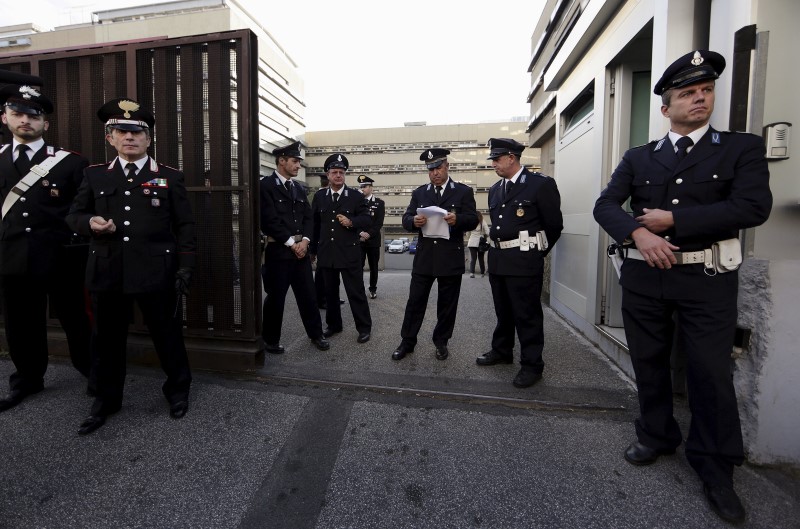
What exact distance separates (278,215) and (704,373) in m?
3.39

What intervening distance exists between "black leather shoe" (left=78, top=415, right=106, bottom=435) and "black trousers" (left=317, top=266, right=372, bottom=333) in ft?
7.58

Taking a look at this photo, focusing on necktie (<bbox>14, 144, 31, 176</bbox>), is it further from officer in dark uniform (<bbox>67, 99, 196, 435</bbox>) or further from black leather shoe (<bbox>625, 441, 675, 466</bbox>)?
black leather shoe (<bbox>625, 441, 675, 466</bbox>)

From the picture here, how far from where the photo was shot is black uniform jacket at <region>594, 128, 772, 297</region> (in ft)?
5.80

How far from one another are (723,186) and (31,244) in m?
4.21

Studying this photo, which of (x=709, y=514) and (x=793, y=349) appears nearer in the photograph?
(x=709, y=514)

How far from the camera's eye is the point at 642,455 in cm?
208

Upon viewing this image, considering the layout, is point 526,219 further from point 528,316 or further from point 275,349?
point 275,349

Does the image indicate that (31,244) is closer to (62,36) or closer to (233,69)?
(233,69)

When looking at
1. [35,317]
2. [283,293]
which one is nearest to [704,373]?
[283,293]

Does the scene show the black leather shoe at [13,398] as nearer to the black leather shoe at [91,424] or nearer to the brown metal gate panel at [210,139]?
the black leather shoe at [91,424]

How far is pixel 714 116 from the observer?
2303 millimetres

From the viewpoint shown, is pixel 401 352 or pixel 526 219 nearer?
pixel 526 219

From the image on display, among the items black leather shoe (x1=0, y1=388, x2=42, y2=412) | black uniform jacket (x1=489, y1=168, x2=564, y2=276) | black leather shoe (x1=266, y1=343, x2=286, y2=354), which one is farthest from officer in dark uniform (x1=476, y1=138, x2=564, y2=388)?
black leather shoe (x1=0, y1=388, x2=42, y2=412)

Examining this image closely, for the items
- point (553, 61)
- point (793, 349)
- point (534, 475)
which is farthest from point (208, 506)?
point (553, 61)
